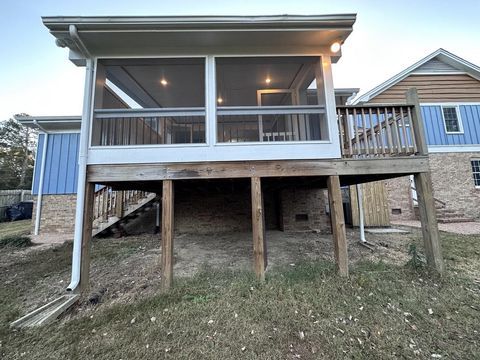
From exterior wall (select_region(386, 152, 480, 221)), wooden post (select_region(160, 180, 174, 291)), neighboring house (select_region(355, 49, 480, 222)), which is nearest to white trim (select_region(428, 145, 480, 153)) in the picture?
neighboring house (select_region(355, 49, 480, 222))

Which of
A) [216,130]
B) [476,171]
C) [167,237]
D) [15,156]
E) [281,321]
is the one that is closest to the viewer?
[281,321]

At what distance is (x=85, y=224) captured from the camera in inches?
143

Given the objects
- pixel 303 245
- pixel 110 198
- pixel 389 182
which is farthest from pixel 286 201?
pixel 110 198

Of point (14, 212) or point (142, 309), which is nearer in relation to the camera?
point (142, 309)

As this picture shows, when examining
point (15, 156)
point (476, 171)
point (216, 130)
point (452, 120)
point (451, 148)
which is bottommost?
point (476, 171)

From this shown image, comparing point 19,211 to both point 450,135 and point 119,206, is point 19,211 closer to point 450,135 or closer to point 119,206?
point 119,206

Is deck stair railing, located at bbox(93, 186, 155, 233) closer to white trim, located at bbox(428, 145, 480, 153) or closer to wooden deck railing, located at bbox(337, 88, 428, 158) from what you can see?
wooden deck railing, located at bbox(337, 88, 428, 158)

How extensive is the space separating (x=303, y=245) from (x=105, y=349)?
4626 millimetres

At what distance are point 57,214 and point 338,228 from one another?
32.4 feet

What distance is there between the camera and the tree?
20.4 metres

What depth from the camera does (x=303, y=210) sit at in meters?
7.87

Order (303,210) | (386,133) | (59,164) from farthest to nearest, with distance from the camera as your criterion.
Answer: (59,164)
(303,210)
(386,133)

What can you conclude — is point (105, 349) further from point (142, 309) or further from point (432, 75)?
point (432, 75)

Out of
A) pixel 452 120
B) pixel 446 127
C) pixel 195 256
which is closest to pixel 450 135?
pixel 446 127
